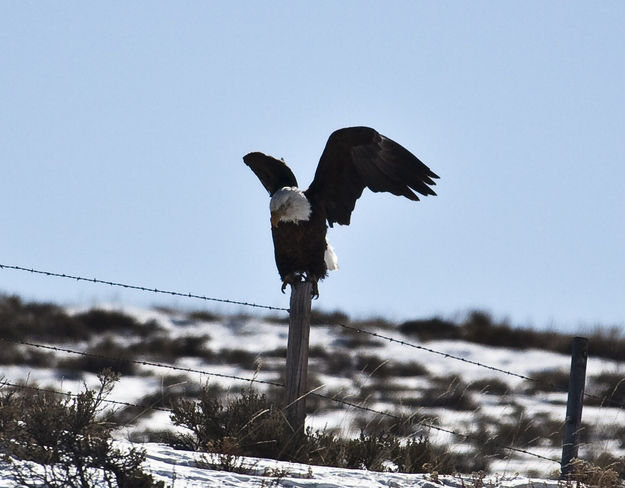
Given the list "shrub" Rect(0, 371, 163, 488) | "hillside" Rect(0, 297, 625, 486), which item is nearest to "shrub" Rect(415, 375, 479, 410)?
"hillside" Rect(0, 297, 625, 486)

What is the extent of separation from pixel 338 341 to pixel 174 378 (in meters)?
4.83

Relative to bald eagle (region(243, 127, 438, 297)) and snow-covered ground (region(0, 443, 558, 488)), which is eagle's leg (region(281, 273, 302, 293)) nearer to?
bald eagle (region(243, 127, 438, 297))

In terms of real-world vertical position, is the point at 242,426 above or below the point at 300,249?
below

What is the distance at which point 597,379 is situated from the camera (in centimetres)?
1928

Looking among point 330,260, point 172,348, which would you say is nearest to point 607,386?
point 172,348

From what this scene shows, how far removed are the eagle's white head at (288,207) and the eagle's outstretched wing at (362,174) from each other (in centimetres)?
52

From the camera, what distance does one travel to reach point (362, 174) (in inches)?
369

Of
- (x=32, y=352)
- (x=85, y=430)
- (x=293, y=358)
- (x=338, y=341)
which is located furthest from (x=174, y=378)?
(x=85, y=430)

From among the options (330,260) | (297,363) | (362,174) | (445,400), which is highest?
(362,174)

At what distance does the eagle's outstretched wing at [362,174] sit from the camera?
30.6 feet

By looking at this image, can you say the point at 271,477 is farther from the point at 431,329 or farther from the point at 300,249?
the point at 431,329

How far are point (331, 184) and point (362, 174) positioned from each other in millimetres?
278

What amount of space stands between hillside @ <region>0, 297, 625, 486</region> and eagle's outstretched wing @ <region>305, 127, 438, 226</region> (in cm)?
519

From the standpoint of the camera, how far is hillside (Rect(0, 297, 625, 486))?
15.9 metres
